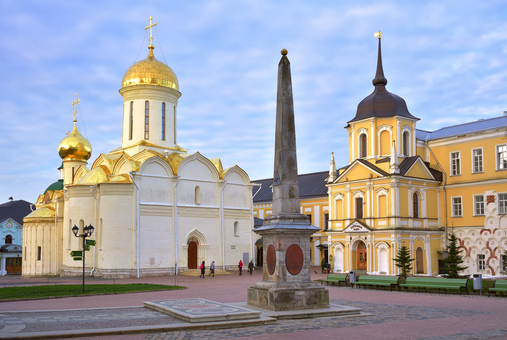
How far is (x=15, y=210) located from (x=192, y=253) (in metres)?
33.9

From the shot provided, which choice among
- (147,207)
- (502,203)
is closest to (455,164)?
(502,203)

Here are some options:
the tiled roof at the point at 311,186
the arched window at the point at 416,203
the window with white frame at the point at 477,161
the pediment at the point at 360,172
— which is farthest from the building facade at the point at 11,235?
the window with white frame at the point at 477,161

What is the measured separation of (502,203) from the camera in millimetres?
32344

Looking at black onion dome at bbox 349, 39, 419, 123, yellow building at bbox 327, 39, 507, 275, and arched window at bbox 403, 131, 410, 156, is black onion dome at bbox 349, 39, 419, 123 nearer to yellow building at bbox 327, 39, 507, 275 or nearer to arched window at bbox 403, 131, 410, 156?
yellow building at bbox 327, 39, 507, 275

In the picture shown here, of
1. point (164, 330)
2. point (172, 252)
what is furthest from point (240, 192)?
point (164, 330)

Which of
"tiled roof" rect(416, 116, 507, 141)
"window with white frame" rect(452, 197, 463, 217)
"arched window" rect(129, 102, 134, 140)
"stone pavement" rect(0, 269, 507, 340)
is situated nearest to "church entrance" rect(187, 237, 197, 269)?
"arched window" rect(129, 102, 134, 140)

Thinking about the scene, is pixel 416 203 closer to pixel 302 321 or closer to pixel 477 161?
pixel 477 161

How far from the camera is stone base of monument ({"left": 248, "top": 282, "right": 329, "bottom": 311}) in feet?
42.5

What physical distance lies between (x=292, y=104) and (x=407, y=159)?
23.0 metres

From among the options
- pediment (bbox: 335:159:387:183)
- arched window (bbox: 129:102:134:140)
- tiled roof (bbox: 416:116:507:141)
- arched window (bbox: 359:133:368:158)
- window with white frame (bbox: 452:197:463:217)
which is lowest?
window with white frame (bbox: 452:197:463:217)

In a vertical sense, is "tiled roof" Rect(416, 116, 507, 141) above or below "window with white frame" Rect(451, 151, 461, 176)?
above

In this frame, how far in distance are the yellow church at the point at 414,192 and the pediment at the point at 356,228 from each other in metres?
0.07

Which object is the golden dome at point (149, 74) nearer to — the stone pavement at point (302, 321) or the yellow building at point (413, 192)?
the yellow building at point (413, 192)

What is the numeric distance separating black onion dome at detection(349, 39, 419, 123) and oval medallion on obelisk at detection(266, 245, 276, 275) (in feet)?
80.9
